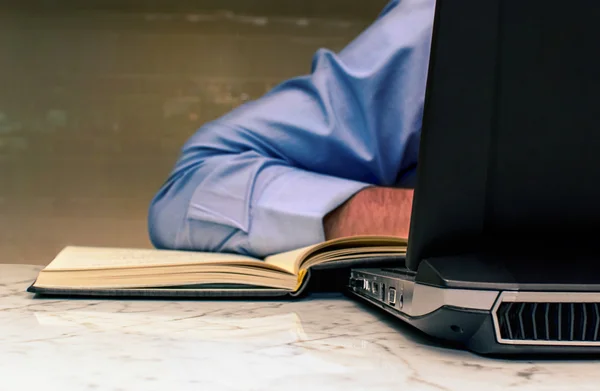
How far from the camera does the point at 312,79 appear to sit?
0.79m

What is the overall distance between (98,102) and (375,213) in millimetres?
1240

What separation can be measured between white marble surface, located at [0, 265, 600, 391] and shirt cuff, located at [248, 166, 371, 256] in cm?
24

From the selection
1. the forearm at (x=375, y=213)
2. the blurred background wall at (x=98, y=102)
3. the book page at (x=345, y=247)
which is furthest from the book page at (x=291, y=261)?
the blurred background wall at (x=98, y=102)

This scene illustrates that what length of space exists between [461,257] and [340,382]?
91 millimetres

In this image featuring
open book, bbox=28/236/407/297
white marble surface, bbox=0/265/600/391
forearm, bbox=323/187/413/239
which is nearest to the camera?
white marble surface, bbox=0/265/600/391

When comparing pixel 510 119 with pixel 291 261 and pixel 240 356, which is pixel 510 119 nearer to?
pixel 240 356

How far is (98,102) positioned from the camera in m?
1.65

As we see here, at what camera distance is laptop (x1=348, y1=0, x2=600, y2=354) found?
26 centimetres

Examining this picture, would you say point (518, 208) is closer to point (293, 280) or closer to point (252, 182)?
point (293, 280)

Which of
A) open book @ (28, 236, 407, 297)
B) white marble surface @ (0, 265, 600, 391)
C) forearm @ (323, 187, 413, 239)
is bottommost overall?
white marble surface @ (0, 265, 600, 391)

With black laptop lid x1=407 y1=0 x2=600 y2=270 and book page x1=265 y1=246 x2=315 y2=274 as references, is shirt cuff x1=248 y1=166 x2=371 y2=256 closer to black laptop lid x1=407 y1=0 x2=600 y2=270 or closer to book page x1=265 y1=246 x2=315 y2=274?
book page x1=265 y1=246 x2=315 y2=274

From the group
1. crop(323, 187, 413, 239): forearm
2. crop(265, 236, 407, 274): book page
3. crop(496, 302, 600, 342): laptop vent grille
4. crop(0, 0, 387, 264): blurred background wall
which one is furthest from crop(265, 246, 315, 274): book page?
crop(0, 0, 387, 264): blurred background wall

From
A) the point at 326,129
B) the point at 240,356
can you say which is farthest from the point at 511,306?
the point at 326,129

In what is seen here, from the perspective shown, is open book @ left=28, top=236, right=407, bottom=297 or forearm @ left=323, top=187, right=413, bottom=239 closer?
open book @ left=28, top=236, right=407, bottom=297
